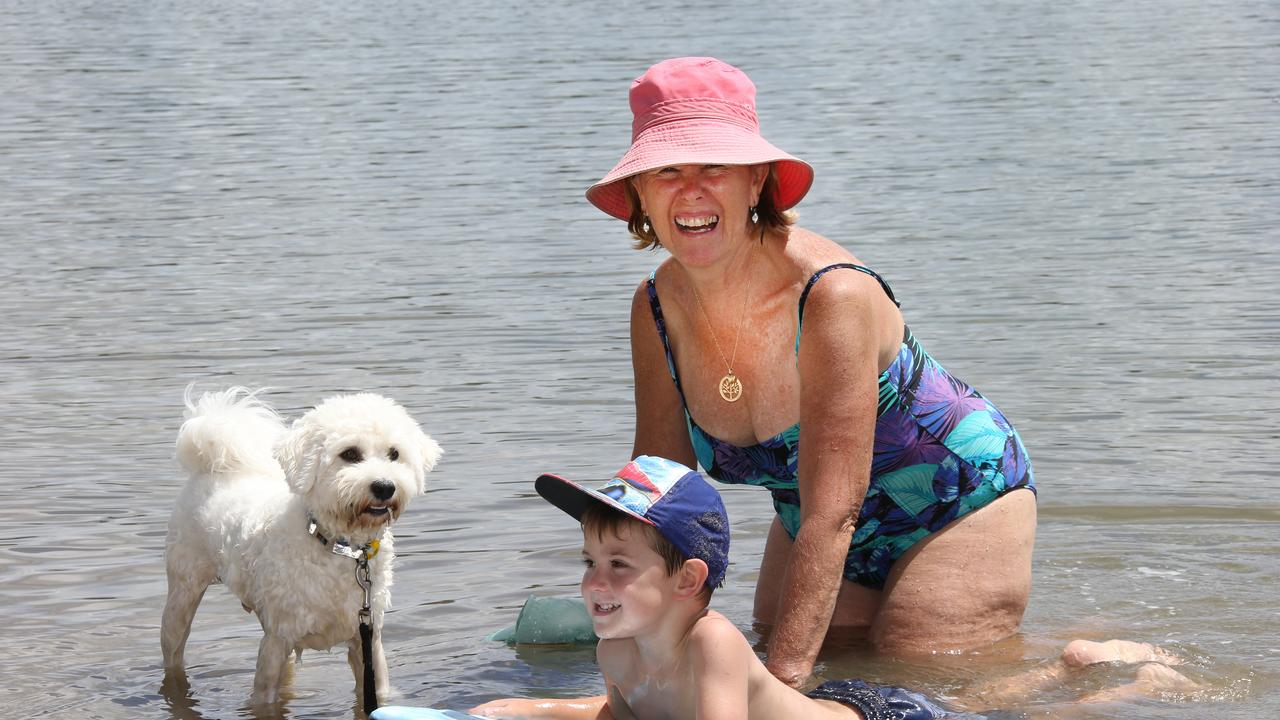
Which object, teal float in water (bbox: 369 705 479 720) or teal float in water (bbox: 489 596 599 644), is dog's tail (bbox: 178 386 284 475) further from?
teal float in water (bbox: 369 705 479 720)

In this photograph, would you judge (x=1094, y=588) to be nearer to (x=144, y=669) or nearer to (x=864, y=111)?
(x=144, y=669)

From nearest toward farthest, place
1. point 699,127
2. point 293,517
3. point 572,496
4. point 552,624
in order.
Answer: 1. point 572,496
2. point 699,127
3. point 293,517
4. point 552,624

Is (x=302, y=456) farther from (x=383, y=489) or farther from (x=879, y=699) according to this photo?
(x=879, y=699)

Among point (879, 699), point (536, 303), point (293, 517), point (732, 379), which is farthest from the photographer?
point (536, 303)

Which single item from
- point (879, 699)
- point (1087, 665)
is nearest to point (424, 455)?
point (879, 699)

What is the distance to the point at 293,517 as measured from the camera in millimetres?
5105

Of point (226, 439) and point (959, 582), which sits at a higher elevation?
point (226, 439)

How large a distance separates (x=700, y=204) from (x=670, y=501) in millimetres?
894

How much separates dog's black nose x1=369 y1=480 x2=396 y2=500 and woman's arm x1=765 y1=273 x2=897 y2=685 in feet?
3.74

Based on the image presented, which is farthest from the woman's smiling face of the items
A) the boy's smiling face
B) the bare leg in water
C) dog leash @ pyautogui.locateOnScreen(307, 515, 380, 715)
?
the bare leg in water

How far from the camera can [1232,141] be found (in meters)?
16.4

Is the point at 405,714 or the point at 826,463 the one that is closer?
the point at 405,714

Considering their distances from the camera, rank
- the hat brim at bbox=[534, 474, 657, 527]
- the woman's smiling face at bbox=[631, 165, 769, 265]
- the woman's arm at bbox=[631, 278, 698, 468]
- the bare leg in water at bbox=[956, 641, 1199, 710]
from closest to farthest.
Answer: the hat brim at bbox=[534, 474, 657, 527], the woman's smiling face at bbox=[631, 165, 769, 265], the bare leg in water at bbox=[956, 641, 1199, 710], the woman's arm at bbox=[631, 278, 698, 468]

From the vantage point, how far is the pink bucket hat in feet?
14.7
